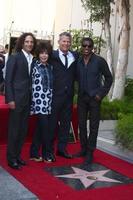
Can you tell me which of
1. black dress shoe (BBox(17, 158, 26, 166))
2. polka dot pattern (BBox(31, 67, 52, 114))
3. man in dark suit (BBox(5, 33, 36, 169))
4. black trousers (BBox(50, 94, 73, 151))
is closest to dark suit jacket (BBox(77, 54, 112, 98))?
black trousers (BBox(50, 94, 73, 151))

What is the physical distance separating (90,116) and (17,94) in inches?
51.5

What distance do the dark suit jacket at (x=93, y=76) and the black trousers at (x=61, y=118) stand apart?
315 mm

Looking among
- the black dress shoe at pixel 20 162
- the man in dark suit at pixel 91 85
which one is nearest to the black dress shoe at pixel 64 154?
the man in dark suit at pixel 91 85

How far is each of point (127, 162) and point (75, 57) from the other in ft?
5.99

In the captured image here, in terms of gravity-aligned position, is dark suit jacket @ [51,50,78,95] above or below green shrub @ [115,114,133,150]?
above

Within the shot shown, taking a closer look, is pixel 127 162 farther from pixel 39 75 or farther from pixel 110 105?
pixel 110 105

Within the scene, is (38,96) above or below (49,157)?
above

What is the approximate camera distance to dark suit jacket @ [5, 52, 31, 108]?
5977mm

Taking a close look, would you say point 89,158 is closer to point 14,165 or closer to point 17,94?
point 14,165

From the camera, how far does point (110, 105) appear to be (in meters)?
9.56

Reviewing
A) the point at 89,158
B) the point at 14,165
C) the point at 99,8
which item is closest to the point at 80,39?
the point at 99,8

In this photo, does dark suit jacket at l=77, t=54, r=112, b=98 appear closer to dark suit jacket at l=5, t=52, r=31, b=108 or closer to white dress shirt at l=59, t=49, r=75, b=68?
white dress shirt at l=59, t=49, r=75, b=68

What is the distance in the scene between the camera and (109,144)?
773 cm

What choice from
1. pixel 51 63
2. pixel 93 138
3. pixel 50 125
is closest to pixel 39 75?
pixel 51 63
